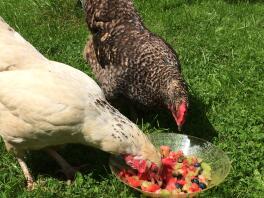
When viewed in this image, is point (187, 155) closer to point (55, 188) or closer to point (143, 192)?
point (143, 192)

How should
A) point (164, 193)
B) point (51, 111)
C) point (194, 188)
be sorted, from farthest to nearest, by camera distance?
point (194, 188) < point (164, 193) < point (51, 111)

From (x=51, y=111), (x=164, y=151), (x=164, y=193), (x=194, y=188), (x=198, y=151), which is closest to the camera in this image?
(x=51, y=111)

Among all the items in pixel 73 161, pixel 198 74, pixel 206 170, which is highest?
pixel 198 74

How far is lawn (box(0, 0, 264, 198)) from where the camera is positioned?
12.7 ft

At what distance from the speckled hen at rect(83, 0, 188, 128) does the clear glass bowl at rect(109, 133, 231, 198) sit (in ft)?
0.90

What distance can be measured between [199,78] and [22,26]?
2620 mm

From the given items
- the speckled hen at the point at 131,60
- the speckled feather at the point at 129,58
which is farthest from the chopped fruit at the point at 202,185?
the speckled feather at the point at 129,58

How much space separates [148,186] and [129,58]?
1406 mm

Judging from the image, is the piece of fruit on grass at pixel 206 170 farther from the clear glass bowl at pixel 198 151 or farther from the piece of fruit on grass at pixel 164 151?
the piece of fruit on grass at pixel 164 151

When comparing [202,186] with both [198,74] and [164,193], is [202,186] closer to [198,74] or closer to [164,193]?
[164,193]

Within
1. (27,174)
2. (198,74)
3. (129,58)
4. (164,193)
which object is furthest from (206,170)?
(198,74)

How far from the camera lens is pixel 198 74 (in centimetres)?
547

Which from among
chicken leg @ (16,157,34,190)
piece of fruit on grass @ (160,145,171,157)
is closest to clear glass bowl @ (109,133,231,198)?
piece of fruit on grass @ (160,145,171,157)

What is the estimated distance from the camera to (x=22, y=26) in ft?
21.2
